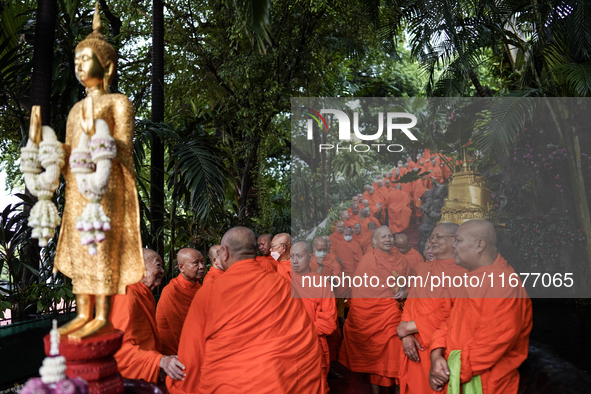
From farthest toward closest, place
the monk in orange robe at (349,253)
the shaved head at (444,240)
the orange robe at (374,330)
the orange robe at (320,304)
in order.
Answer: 1. the monk in orange robe at (349,253)
2. the orange robe at (374,330)
3. the orange robe at (320,304)
4. the shaved head at (444,240)

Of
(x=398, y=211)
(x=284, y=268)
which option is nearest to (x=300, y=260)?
(x=284, y=268)

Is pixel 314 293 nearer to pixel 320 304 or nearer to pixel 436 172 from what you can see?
pixel 320 304

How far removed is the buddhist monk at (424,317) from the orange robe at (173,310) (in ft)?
7.21

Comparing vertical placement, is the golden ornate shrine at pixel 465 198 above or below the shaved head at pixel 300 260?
above

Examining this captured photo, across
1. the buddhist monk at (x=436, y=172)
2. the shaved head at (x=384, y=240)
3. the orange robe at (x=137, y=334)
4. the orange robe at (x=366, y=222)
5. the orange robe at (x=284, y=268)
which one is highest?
the buddhist monk at (x=436, y=172)

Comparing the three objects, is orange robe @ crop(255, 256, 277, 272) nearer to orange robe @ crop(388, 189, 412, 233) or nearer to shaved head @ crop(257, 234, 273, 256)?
shaved head @ crop(257, 234, 273, 256)

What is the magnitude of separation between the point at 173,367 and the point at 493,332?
1950 mm

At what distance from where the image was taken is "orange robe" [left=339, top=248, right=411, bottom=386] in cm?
500

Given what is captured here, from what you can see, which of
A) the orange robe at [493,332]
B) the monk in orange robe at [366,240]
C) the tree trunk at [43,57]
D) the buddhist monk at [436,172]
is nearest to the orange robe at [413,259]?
the monk in orange robe at [366,240]

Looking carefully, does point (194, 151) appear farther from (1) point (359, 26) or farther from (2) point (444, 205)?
(2) point (444, 205)

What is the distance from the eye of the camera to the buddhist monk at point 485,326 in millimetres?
2926

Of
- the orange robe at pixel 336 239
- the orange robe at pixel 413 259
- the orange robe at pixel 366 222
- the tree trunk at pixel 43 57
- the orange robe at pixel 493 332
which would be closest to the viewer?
the orange robe at pixel 493 332

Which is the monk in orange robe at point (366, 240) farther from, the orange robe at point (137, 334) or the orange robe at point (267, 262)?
the orange robe at point (137, 334)

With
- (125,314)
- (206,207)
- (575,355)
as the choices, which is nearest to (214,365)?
(125,314)
